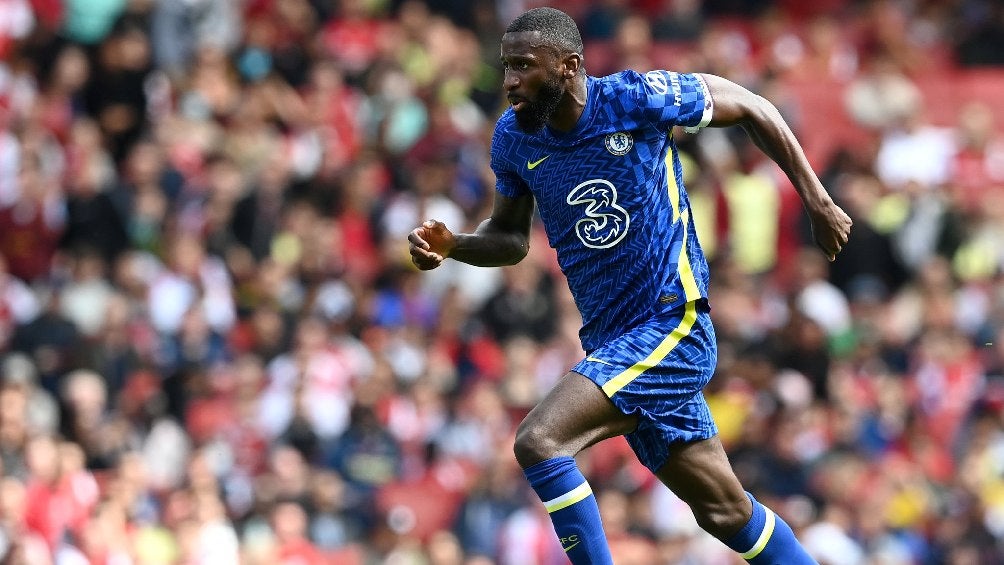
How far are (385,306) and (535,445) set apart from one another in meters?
8.13

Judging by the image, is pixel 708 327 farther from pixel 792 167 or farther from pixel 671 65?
pixel 671 65

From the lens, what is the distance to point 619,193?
6664mm

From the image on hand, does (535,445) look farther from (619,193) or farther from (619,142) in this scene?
(619,142)

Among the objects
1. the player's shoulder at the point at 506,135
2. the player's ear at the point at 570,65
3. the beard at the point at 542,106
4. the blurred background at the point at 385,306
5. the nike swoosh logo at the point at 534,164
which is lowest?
the blurred background at the point at 385,306

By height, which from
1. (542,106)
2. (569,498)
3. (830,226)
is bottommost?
(569,498)

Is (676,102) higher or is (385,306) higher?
(676,102)

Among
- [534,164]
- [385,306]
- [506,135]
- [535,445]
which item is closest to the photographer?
[535,445]

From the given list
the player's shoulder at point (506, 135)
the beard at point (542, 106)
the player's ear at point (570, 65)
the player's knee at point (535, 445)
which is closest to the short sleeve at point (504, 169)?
the player's shoulder at point (506, 135)

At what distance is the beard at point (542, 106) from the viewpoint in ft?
21.5

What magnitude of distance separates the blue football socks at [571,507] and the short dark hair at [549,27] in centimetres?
156

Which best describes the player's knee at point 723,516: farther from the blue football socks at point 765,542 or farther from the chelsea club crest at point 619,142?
the chelsea club crest at point 619,142

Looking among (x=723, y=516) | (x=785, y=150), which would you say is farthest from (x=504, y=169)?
(x=723, y=516)

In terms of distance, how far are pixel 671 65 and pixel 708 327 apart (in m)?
9.63

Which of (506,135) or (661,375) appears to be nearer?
(661,375)
